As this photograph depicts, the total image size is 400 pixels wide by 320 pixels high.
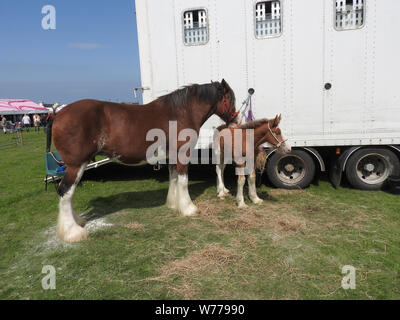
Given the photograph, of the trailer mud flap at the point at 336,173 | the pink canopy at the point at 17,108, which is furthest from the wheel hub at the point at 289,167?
the pink canopy at the point at 17,108

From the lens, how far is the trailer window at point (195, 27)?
5.46 meters

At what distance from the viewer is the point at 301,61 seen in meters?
5.33

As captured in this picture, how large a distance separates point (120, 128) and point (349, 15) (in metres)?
4.89

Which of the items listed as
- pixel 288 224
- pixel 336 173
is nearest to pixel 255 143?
pixel 288 224

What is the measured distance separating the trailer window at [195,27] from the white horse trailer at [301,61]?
2 cm

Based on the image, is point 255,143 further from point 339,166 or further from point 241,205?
point 339,166

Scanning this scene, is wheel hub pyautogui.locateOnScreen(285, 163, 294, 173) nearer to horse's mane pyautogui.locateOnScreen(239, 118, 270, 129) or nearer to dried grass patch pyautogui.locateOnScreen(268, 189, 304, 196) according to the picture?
dried grass patch pyautogui.locateOnScreen(268, 189, 304, 196)

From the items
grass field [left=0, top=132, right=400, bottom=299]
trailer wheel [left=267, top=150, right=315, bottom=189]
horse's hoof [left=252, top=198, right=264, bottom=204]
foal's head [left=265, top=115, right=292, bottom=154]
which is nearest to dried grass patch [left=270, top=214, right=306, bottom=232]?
grass field [left=0, top=132, right=400, bottom=299]

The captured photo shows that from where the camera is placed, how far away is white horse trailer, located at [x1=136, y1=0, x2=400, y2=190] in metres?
5.11

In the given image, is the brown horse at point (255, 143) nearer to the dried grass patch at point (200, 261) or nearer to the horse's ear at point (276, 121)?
the horse's ear at point (276, 121)
